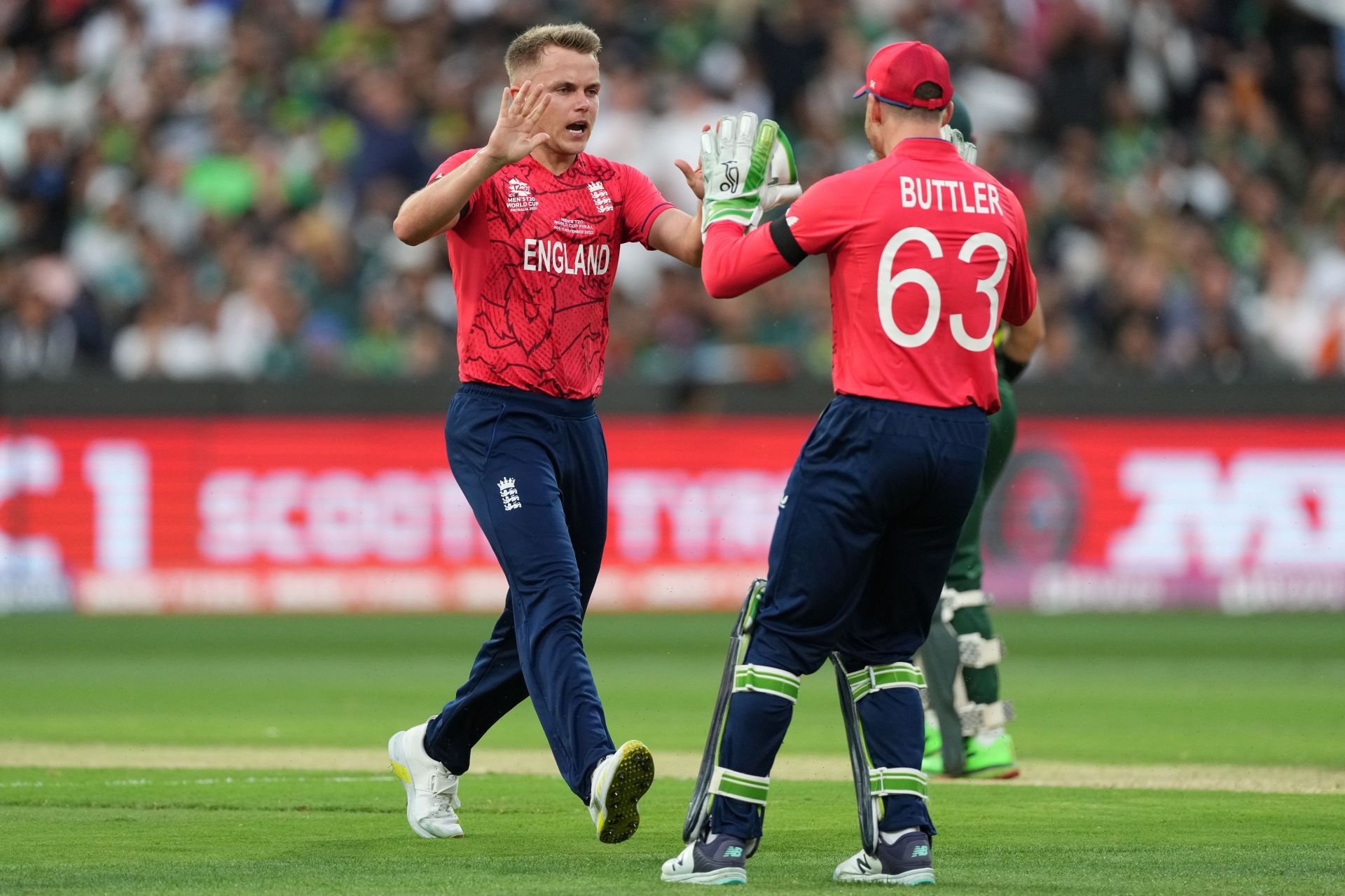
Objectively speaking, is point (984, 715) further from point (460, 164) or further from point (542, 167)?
point (460, 164)

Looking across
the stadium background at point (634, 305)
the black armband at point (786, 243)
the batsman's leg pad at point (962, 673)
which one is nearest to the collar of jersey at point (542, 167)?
the black armband at point (786, 243)

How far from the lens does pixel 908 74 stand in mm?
6281

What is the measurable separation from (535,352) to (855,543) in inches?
58.9

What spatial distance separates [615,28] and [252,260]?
15.6 feet

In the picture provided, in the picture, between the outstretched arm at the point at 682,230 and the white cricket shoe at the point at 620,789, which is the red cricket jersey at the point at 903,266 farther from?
the white cricket shoe at the point at 620,789

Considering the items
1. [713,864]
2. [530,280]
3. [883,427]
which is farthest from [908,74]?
[713,864]

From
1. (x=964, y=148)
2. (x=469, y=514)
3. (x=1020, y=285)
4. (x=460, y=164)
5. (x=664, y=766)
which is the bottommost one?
(x=664, y=766)

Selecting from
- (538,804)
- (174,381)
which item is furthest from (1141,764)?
(174,381)

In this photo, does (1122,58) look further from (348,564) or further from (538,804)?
(538,804)

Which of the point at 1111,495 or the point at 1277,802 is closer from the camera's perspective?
the point at 1277,802

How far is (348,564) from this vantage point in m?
17.4

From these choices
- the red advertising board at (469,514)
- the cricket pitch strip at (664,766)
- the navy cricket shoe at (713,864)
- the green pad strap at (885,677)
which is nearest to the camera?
the navy cricket shoe at (713,864)

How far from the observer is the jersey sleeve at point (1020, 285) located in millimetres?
6422

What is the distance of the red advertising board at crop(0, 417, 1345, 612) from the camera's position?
17.0 meters
